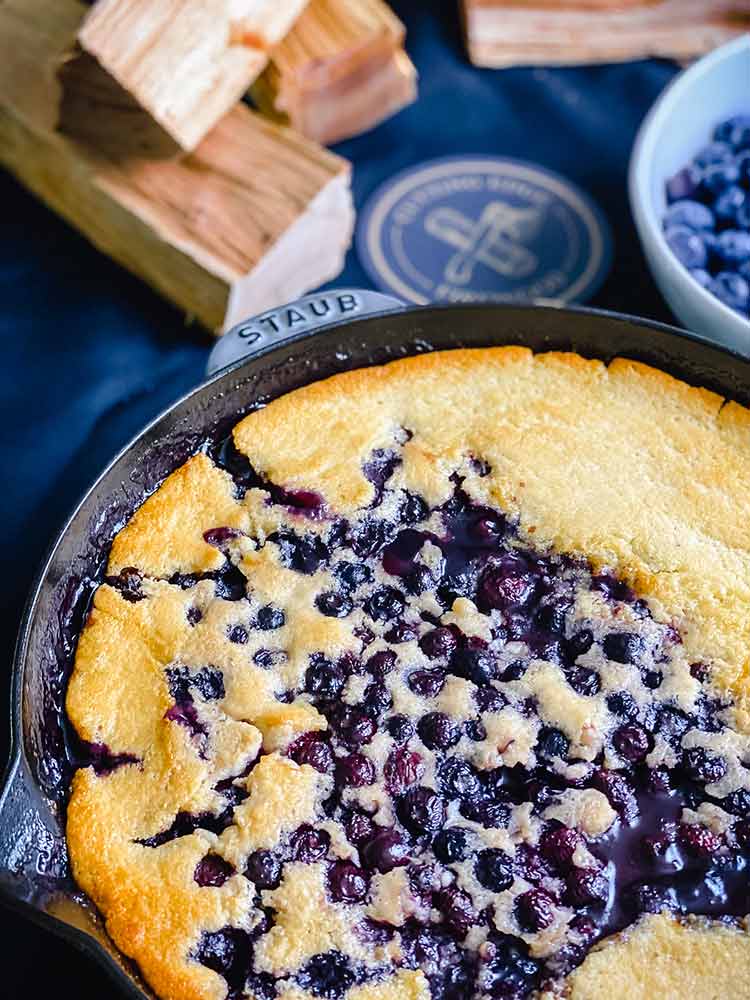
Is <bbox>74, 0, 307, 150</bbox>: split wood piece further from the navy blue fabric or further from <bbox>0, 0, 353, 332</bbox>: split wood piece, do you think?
the navy blue fabric

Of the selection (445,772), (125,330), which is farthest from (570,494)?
(125,330)

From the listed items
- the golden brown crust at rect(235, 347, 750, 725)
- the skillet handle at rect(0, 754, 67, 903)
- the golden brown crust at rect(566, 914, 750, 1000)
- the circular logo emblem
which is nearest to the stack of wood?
the circular logo emblem

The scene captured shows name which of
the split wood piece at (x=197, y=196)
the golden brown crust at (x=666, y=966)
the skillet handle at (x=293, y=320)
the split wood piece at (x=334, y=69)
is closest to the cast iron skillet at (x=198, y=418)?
the skillet handle at (x=293, y=320)

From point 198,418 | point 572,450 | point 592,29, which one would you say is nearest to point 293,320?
point 198,418

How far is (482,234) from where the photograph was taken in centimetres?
243

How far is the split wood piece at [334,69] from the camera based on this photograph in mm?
2359

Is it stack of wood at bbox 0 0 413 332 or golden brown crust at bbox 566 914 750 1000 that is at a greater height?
stack of wood at bbox 0 0 413 332

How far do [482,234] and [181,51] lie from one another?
2.24 feet

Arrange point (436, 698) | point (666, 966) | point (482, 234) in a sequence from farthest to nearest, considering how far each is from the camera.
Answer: point (482, 234) < point (436, 698) < point (666, 966)

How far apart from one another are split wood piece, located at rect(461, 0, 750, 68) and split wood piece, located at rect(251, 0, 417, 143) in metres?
0.24

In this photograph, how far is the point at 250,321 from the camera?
68.9 inches

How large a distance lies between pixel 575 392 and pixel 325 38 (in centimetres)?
105

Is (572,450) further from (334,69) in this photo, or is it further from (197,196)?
(334,69)

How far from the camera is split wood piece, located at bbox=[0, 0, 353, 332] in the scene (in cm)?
216
